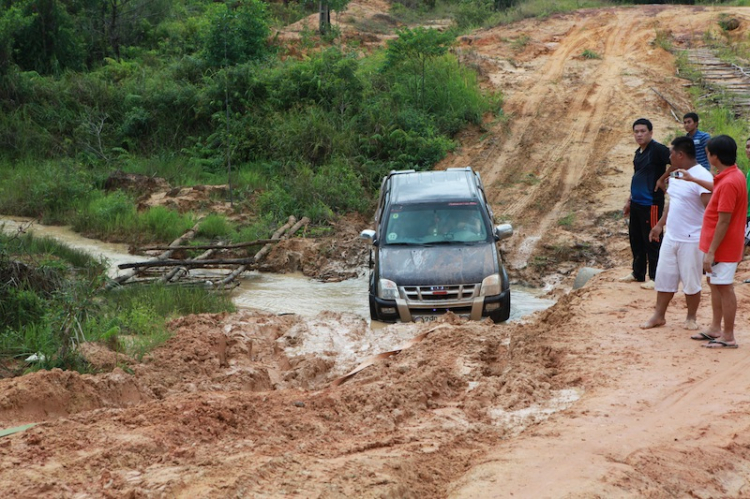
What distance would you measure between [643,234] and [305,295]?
6.10 m

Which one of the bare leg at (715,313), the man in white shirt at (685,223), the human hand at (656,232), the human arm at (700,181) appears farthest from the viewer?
the human hand at (656,232)

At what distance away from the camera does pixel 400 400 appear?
6.05 meters

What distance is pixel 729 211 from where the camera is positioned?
6.55 metres

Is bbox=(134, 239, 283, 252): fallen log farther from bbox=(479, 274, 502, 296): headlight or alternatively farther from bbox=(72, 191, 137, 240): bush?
bbox=(479, 274, 502, 296): headlight

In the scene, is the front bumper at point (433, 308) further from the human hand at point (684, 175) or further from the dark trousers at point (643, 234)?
the human hand at point (684, 175)

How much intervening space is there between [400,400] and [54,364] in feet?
12.0

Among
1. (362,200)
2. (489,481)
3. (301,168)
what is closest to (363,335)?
(489,481)

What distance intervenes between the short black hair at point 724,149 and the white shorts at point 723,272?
0.83 m

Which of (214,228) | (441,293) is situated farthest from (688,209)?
(214,228)

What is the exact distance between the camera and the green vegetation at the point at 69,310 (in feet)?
26.8

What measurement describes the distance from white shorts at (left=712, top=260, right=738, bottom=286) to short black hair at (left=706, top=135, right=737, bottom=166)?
83 centimetres

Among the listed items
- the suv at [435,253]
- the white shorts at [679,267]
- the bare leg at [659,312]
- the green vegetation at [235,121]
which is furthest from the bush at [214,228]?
the white shorts at [679,267]

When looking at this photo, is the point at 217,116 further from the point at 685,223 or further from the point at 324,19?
the point at 685,223

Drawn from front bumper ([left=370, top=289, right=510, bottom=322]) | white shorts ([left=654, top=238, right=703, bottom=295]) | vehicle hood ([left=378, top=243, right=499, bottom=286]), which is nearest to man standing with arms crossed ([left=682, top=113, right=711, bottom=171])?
white shorts ([left=654, top=238, right=703, bottom=295])
